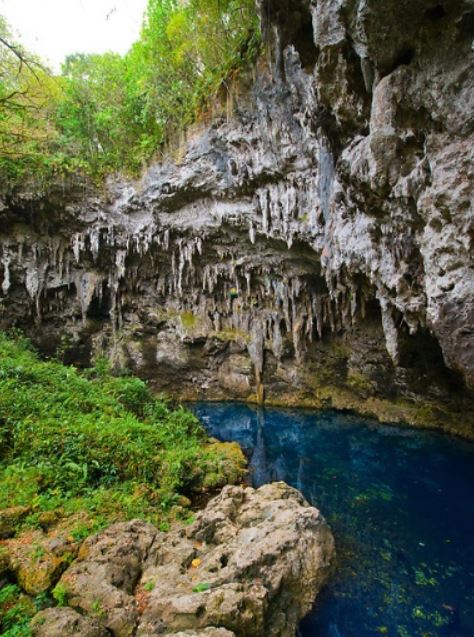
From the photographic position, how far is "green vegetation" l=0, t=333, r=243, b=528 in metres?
4.46

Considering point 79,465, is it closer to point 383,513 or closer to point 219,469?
point 219,469

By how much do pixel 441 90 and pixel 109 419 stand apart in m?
6.99

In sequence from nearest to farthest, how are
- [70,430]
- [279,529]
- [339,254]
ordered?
1. [279,529]
2. [70,430]
3. [339,254]

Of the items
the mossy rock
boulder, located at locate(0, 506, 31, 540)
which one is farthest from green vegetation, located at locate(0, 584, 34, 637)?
the mossy rock

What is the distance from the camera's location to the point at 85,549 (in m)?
3.61

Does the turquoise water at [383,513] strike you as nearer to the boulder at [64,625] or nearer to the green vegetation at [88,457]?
the green vegetation at [88,457]

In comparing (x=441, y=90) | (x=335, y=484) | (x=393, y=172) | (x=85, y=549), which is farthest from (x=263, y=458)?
(x=441, y=90)

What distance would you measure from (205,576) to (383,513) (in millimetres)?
3909

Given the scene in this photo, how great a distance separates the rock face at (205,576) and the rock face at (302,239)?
2864 mm

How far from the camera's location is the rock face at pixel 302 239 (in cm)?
412

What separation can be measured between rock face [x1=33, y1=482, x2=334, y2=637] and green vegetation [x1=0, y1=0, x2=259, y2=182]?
9.39 meters

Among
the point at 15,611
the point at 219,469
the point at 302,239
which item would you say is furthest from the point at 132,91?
the point at 15,611

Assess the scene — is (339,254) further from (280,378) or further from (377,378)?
(280,378)

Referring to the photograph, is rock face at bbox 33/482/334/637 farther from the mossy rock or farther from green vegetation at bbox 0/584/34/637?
the mossy rock
